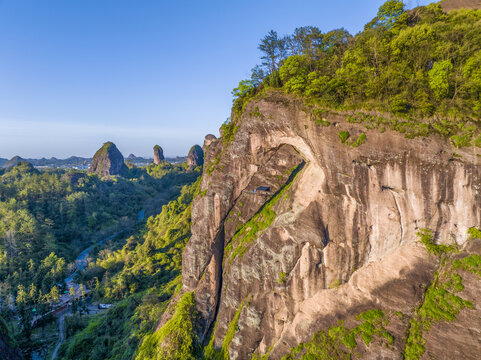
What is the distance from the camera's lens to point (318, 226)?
1848 centimetres

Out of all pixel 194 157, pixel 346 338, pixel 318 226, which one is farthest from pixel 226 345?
pixel 194 157

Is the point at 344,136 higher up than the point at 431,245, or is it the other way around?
the point at 344,136

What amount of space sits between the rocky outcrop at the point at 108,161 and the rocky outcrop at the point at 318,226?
149 meters

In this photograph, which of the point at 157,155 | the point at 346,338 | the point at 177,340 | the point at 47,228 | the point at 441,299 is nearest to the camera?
the point at 441,299

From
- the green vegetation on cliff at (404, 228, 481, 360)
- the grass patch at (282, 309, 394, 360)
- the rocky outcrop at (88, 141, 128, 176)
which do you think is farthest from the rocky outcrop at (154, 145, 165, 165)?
the green vegetation on cliff at (404, 228, 481, 360)

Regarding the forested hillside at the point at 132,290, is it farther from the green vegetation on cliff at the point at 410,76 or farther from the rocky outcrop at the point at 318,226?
the green vegetation on cliff at the point at 410,76

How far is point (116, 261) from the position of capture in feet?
191

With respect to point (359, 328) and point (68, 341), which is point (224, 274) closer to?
point (359, 328)

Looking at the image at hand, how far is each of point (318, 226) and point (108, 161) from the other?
165m

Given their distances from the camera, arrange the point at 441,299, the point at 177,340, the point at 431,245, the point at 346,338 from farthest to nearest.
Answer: the point at 177,340, the point at 346,338, the point at 431,245, the point at 441,299

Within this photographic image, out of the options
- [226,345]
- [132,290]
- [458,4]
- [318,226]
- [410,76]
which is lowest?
[132,290]

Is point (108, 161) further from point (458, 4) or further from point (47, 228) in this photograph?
point (458, 4)

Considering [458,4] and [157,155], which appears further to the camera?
[157,155]

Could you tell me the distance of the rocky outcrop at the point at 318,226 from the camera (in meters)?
14.4
